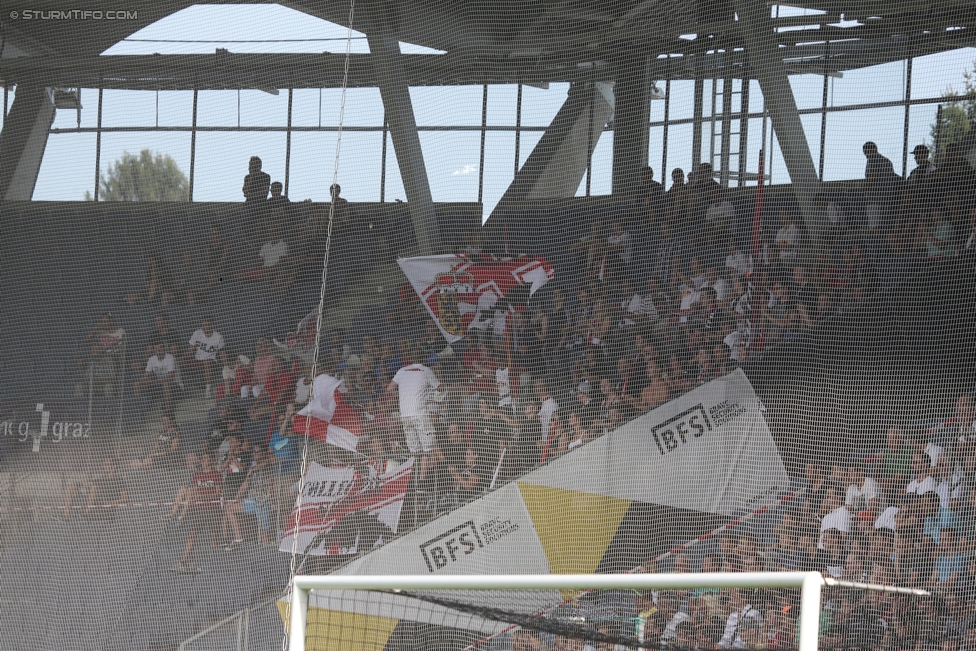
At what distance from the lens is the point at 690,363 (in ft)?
15.4

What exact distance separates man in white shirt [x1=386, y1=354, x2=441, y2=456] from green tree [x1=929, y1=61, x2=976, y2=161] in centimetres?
251

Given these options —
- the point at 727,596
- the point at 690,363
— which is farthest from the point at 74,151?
the point at 727,596

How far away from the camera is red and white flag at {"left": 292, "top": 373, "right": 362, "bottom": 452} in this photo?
5029 millimetres

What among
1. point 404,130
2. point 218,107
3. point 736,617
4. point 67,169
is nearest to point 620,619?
point 736,617

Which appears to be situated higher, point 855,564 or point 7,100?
point 7,100

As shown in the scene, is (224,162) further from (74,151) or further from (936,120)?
(936,120)

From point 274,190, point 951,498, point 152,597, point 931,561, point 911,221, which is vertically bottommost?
point 152,597

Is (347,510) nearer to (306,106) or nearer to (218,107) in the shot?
(306,106)

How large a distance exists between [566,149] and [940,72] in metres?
1.71

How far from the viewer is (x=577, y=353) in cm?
494

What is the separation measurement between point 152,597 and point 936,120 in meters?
4.23

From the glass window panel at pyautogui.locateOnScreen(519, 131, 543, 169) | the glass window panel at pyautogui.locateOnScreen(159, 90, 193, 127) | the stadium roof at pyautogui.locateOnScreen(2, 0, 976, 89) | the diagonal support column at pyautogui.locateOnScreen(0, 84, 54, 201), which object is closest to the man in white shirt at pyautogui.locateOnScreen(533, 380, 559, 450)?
the glass window panel at pyautogui.locateOnScreen(519, 131, 543, 169)

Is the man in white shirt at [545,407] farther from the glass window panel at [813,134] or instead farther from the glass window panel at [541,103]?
the glass window panel at [813,134]

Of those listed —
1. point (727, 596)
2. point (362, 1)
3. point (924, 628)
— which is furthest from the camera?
point (362, 1)
